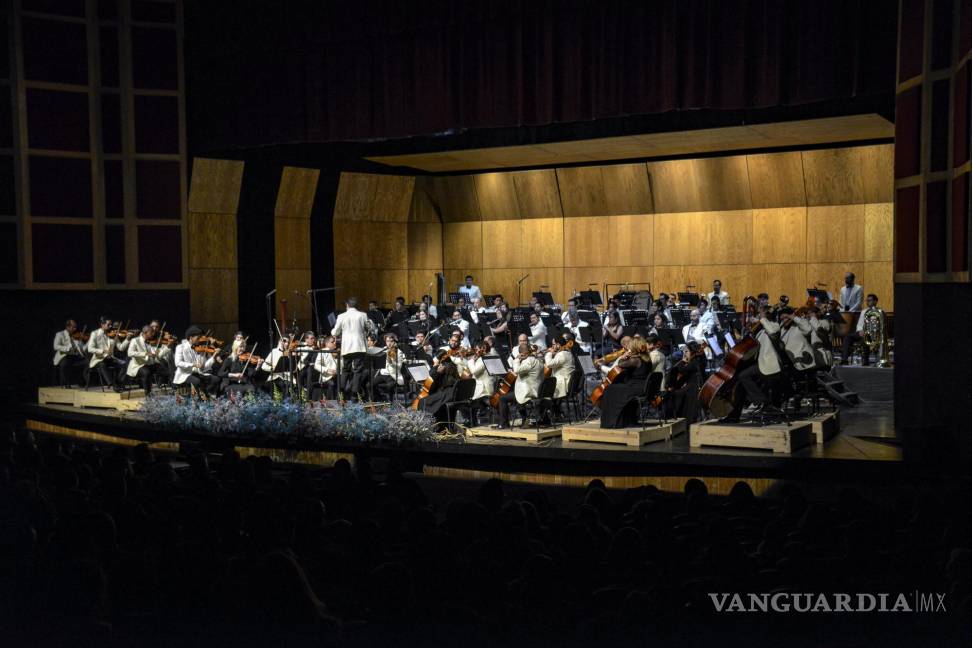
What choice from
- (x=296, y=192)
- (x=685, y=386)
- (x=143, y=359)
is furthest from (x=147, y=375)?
(x=296, y=192)

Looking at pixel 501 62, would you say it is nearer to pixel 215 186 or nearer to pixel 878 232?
pixel 215 186

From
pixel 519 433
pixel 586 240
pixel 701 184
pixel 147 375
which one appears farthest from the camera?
pixel 586 240

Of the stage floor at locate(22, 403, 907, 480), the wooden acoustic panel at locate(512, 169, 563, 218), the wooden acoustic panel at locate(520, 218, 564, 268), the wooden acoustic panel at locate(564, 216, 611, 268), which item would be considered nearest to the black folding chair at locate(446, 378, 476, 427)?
the stage floor at locate(22, 403, 907, 480)

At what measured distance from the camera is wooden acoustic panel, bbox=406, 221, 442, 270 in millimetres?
22781

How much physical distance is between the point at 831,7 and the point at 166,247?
11.2 metres

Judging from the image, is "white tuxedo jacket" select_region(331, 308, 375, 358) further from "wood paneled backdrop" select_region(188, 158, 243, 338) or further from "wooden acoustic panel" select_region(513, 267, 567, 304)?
"wooden acoustic panel" select_region(513, 267, 567, 304)

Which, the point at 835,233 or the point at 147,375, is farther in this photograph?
the point at 835,233

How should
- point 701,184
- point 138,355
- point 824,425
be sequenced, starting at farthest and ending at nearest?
point 701,184, point 138,355, point 824,425

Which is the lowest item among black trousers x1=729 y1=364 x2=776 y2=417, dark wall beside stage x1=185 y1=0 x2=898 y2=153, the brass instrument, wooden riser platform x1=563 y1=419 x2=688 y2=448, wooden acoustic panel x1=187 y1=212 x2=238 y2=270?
wooden riser platform x1=563 y1=419 x2=688 y2=448

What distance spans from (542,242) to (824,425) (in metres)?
13.0

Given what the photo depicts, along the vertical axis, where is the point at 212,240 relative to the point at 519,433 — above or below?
above

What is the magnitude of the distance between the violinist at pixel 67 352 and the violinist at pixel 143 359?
58.0 inches

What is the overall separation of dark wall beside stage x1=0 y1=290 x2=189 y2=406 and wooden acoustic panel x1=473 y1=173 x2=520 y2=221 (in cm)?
850

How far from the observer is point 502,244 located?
2267 centimetres
